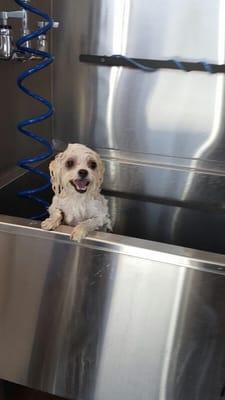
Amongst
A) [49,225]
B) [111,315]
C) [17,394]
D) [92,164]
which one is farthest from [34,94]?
[17,394]

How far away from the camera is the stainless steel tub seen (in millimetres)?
848

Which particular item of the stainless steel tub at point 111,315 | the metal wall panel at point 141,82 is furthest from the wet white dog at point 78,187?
the metal wall panel at point 141,82

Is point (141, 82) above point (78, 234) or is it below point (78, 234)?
above

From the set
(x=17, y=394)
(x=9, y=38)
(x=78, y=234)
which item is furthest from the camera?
(x=17, y=394)

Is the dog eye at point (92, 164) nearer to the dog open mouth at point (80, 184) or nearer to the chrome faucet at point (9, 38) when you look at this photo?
the dog open mouth at point (80, 184)

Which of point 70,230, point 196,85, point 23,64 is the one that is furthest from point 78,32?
point 70,230

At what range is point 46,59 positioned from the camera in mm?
1182

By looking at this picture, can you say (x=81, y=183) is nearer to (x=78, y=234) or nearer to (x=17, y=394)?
(x=78, y=234)

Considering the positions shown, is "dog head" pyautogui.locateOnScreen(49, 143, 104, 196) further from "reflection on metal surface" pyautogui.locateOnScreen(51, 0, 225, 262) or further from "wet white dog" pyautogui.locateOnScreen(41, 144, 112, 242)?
"reflection on metal surface" pyautogui.locateOnScreen(51, 0, 225, 262)

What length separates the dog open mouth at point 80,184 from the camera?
1052 mm

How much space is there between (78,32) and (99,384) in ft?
3.55

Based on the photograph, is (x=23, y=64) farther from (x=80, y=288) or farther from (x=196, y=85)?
(x=80, y=288)

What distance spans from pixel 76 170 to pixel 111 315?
0.35 meters

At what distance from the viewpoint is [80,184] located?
1.06m
